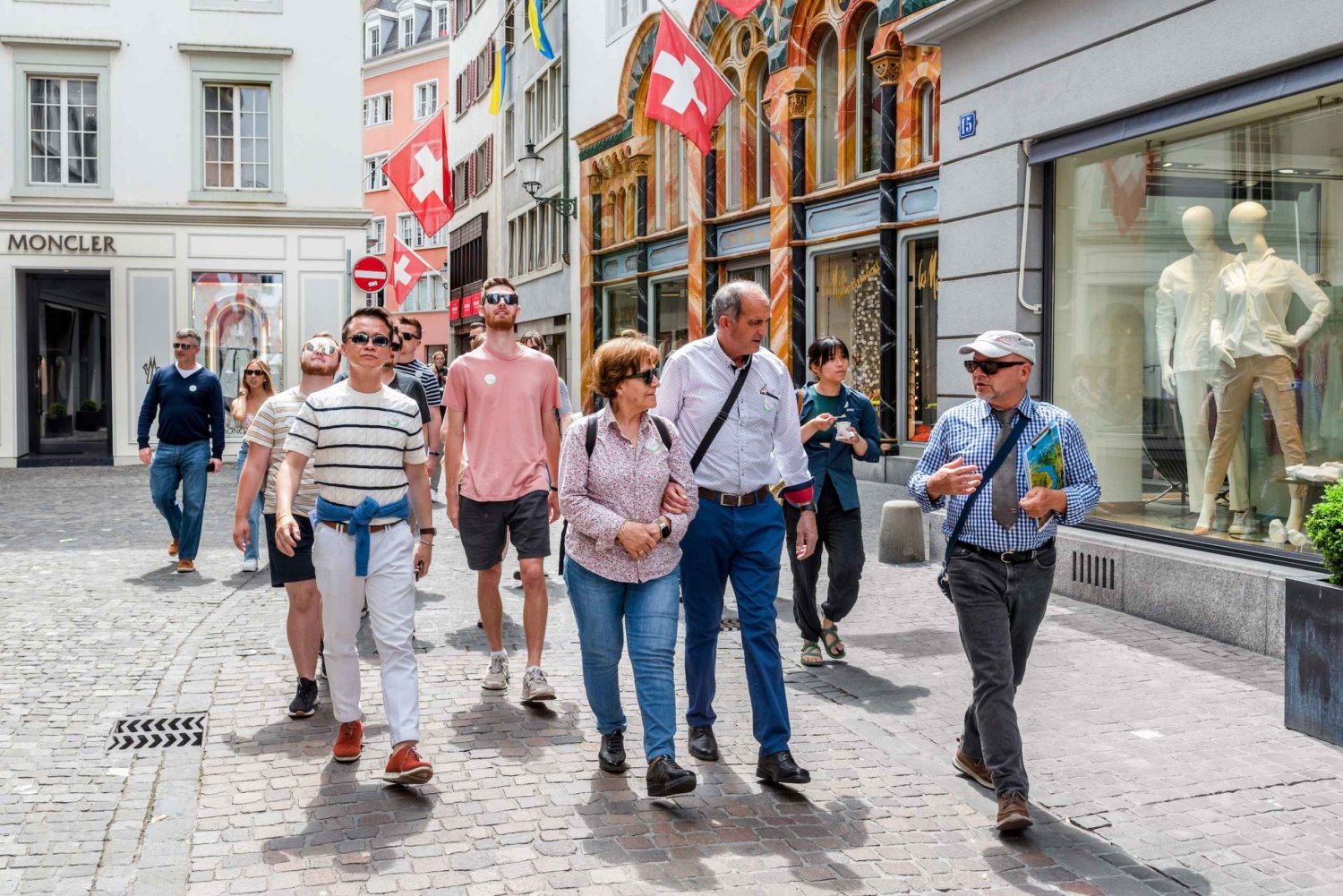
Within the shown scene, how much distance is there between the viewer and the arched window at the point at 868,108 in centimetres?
1873

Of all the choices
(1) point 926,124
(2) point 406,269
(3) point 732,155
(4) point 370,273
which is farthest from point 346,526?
(2) point 406,269

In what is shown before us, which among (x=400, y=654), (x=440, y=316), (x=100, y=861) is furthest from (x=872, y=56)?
(x=440, y=316)

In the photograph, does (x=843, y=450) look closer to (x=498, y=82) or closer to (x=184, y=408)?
(x=184, y=408)

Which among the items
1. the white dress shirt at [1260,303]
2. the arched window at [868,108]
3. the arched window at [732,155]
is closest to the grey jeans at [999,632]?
the white dress shirt at [1260,303]

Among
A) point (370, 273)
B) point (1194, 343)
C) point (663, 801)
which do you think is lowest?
point (663, 801)

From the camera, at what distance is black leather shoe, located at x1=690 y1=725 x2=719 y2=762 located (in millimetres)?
5875

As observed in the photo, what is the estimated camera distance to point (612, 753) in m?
5.66

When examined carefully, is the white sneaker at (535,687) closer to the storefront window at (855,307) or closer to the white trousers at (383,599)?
the white trousers at (383,599)

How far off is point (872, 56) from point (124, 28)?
45.4 ft

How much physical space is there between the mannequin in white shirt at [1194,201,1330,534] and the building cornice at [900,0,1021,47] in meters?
2.94

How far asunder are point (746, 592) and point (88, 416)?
22.3 metres

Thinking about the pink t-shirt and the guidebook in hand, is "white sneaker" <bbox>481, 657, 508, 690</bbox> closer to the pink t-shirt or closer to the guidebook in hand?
the pink t-shirt

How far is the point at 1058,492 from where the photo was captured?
16.9 ft

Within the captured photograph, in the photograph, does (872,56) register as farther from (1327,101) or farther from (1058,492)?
(1058,492)
